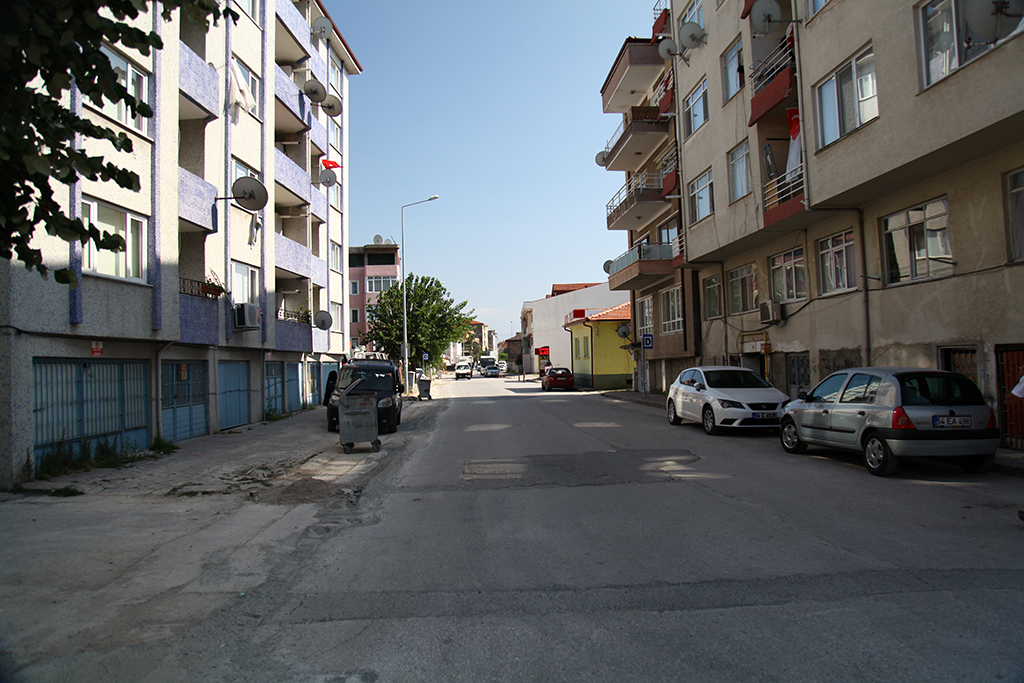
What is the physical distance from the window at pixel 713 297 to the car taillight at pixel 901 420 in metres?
15.6

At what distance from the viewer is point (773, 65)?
18219mm

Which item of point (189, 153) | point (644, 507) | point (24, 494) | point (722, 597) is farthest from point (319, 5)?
point (722, 597)

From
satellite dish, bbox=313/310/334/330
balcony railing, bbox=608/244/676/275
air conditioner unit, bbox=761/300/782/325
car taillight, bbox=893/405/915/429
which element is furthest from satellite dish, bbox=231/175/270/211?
balcony railing, bbox=608/244/676/275

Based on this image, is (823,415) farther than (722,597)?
Yes

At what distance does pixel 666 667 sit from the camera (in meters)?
3.63

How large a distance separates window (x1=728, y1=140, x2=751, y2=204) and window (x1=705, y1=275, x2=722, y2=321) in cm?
440

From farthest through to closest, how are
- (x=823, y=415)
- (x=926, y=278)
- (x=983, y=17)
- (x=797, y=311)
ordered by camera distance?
1. (x=797, y=311)
2. (x=926, y=278)
3. (x=823, y=415)
4. (x=983, y=17)

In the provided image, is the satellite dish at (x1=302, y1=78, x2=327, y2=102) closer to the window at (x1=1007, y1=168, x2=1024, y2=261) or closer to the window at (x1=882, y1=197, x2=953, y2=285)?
the window at (x1=882, y1=197, x2=953, y2=285)

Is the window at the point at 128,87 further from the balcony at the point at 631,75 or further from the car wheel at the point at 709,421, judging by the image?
the balcony at the point at 631,75

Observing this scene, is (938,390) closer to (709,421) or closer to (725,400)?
(725,400)

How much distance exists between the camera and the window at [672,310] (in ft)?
94.1

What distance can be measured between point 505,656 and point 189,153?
17.1m

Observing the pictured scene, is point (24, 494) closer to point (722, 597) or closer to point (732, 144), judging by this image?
point (722, 597)

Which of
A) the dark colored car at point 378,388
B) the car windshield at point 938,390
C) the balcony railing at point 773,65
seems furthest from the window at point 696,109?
the car windshield at point 938,390
